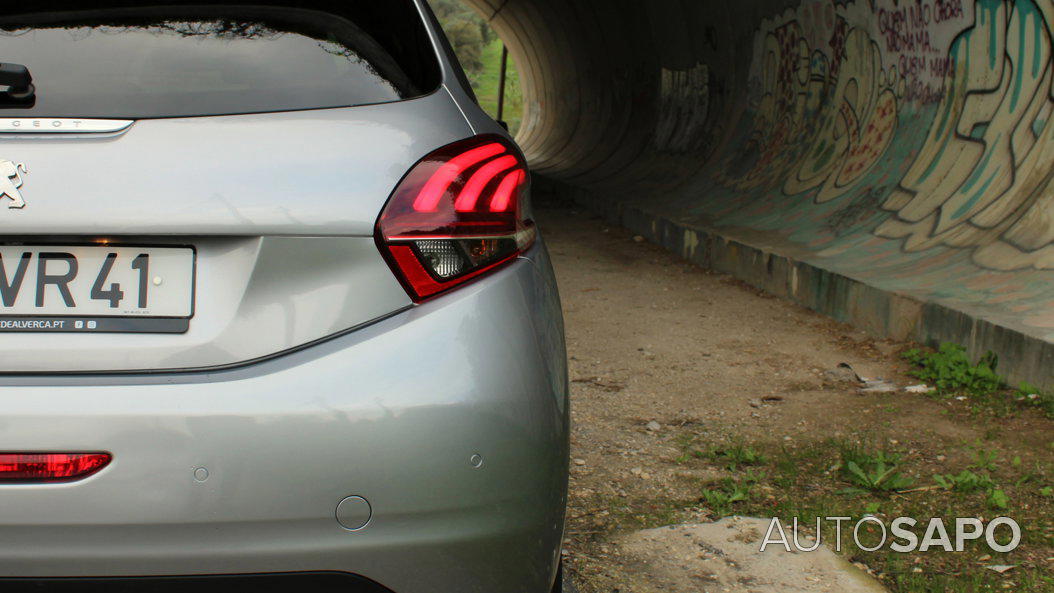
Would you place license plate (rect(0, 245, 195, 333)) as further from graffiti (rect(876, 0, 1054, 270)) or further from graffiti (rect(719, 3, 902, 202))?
graffiti (rect(719, 3, 902, 202))

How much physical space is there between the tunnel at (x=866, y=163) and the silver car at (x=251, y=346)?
11.3ft

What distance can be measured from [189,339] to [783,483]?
7.91 feet

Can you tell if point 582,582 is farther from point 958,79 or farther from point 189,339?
point 958,79

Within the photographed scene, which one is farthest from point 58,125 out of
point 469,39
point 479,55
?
point 479,55

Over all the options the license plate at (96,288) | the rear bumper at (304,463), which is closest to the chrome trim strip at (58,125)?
the license plate at (96,288)

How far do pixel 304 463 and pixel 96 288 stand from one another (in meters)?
0.44

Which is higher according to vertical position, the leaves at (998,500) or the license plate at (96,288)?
the license plate at (96,288)

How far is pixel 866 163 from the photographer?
7.76 meters

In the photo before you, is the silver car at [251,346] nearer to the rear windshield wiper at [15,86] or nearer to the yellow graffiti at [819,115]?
the rear windshield wiper at [15,86]

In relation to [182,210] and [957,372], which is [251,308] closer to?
[182,210]

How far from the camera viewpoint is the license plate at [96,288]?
1.56 meters

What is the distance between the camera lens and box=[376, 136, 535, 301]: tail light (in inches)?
65.1

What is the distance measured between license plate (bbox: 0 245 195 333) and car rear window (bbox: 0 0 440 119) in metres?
0.24

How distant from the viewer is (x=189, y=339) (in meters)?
1.58
